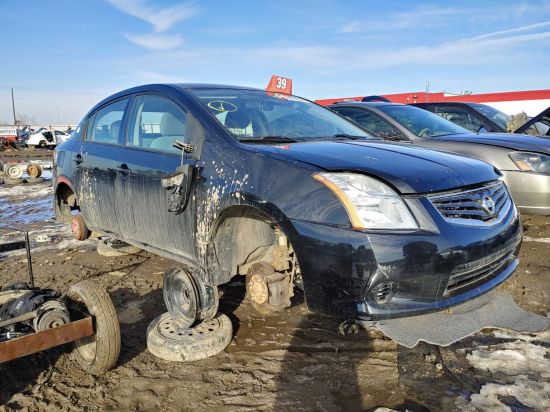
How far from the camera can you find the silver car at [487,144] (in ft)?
15.3

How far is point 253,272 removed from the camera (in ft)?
8.84

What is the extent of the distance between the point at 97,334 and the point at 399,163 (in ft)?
6.57

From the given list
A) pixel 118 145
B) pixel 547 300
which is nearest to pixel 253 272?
pixel 118 145

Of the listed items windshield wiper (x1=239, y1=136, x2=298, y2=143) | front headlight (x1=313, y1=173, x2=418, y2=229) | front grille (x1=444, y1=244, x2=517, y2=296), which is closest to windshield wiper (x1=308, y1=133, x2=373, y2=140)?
windshield wiper (x1=239, y1=136, x2=298, y2=143)

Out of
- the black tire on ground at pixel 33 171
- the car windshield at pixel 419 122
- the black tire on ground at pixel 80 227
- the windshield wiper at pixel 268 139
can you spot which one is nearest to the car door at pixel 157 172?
the windshield wiper at pixel 268 139

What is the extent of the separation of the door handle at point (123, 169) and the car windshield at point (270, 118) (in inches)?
31.0

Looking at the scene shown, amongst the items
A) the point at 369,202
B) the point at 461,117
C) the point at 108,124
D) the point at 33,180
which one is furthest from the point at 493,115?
the point at 33,180

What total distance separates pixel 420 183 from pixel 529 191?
3059mm

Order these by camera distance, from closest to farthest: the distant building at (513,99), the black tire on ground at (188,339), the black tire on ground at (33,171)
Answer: the black tire on ground at (188,339) → the black tire on ground at (33,171) → the distant building at (513,99)

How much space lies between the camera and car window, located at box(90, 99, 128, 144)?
152 inches

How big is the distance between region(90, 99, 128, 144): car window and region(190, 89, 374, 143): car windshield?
0.91 meters

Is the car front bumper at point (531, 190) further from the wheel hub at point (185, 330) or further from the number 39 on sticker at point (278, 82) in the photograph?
the number 39 on sticker at point (278, 82)

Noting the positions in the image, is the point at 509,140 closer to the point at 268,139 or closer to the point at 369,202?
the point at 268,139

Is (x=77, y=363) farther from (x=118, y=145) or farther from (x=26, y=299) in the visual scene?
(x=118, y=145)
